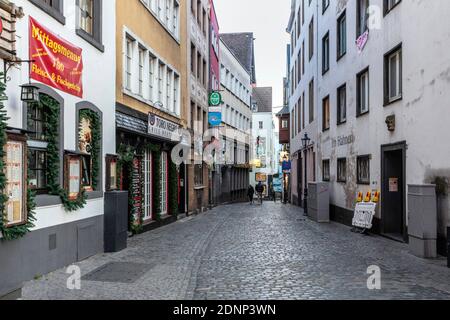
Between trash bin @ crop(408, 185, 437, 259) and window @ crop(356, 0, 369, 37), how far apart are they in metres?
7.38

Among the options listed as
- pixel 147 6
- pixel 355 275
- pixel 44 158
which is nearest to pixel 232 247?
pixel 355 275

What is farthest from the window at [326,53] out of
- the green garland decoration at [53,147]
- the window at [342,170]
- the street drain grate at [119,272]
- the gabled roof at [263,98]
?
the gabled roof at [263,98]

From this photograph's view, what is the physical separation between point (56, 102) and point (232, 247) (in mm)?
5432

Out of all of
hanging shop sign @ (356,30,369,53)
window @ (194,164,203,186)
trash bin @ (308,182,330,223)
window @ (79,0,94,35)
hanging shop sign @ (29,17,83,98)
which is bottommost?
trash bin @ (308,182,330,223)

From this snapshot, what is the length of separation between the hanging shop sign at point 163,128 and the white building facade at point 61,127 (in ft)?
11.0

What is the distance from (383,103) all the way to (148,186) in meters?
7.61

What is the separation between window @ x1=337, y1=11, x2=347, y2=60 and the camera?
63.7 feet

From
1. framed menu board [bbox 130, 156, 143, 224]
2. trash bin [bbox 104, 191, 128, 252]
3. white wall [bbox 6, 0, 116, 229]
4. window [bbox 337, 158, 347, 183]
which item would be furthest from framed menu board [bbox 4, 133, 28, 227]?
window [bbox 337, 158, 347, 183]

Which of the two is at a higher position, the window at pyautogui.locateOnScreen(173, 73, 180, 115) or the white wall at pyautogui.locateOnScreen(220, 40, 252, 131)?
the white wall at pyautogui.locateOnScreen(220, 40, 252, 131)

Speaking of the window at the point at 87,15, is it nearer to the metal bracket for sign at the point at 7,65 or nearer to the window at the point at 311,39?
the metal bracket for sign at the point at 7,65

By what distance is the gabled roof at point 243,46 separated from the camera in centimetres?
5925

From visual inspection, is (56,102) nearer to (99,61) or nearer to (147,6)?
(99,61)

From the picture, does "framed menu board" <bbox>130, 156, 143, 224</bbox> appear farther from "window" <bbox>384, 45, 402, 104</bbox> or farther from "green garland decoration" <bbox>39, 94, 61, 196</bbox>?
"window" <bbox>384, 45, 402, 104</bbox>

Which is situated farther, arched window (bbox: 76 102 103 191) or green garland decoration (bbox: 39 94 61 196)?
arched window (bbox: 76 102 103 191)
